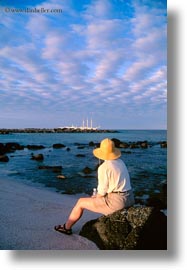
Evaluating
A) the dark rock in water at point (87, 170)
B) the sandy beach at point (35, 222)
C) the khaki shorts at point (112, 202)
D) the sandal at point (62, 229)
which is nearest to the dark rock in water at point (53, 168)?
the dark rock in water at point (87, 170)

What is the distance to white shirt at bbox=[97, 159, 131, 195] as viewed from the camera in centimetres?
303

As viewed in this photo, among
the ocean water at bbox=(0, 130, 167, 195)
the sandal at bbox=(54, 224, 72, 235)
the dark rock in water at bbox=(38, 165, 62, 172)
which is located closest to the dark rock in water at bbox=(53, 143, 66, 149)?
the ocean water at bbox=(0, 130, 167, 195)

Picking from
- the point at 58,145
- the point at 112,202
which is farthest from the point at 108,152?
the point at 58,145

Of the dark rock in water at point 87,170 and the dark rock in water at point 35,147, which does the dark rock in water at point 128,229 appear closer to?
the dark rock in water at point 87,170

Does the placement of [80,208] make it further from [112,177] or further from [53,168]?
[53,168]

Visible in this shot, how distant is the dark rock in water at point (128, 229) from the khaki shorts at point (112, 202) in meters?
0.05

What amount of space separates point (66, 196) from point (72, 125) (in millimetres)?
996

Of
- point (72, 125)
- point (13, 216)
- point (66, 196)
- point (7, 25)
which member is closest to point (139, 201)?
point (66, 196)


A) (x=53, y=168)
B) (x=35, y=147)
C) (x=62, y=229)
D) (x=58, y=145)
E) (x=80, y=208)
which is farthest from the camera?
(x=35, y=147)

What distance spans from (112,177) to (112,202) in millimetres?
243

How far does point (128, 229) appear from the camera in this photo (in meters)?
3.03

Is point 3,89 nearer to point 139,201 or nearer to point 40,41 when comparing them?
point 40,41

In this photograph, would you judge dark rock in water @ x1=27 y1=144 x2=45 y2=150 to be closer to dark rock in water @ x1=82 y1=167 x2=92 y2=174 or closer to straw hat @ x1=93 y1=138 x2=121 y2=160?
dark rock in water @ x1=82 y1=167 x2=92 y2=174

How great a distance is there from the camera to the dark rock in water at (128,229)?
3.01 m
